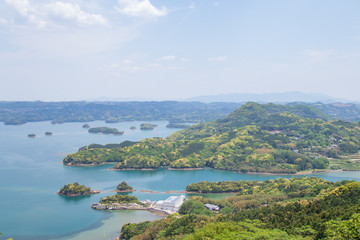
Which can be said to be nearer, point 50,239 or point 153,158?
point 50,239

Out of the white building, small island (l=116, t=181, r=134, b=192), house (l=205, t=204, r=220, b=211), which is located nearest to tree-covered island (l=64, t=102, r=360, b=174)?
small island (l=116, t=181, r=134, b=192)

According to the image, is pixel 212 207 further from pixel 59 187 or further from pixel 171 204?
pixel 59 187

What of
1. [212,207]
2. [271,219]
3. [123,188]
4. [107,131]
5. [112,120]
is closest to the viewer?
[271,219]

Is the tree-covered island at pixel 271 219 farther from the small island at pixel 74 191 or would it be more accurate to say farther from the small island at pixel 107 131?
the small island at pixel 107 131

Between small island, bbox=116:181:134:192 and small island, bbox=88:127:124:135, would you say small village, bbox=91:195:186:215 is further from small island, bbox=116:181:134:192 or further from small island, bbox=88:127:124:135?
small island, bbox=88:127:124:135

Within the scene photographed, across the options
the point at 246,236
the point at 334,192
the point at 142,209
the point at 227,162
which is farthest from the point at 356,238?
the point at 227,162

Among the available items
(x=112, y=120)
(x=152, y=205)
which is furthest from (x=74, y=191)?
(x=112, y=120)

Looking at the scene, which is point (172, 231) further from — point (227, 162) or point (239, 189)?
point (227, 162)
